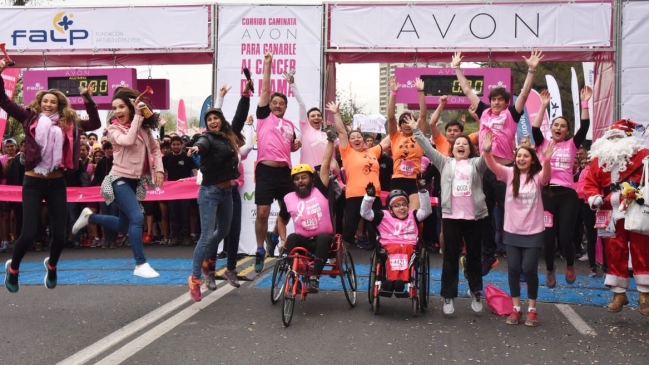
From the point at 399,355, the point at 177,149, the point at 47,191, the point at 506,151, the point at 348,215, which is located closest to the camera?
the point at 399,355

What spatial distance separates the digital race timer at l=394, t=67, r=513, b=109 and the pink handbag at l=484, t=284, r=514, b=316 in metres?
5.67

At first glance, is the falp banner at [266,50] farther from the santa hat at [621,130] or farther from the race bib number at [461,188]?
the santa hat at [621,130]

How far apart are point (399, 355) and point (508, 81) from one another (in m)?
8.26

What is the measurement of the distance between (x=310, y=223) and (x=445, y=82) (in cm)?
592

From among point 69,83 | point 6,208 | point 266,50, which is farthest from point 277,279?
point 6,208

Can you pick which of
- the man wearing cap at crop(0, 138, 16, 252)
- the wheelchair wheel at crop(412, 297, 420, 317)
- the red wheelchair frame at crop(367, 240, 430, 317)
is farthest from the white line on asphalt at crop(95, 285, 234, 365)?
the man wearing cap at crop(0, 138, 16, 252)

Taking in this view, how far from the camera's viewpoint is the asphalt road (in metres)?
5.71

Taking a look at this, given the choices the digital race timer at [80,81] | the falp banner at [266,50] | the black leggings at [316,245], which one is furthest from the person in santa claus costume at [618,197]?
the digital race timer at [80,81]

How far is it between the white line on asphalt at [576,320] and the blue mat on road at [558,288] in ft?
1.25

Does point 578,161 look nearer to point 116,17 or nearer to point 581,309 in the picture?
point 581,309

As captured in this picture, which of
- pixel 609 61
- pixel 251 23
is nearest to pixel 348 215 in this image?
pixel 251 23

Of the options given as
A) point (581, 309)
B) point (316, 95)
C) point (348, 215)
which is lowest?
point (581, 309)

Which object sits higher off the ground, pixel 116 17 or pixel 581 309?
pixel 116 17

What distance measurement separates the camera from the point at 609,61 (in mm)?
12031
